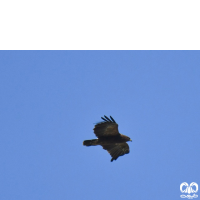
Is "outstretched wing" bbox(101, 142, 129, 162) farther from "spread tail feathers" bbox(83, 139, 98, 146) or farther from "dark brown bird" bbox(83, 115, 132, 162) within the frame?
"spread tail feathers" bbox(83, 139, 98, 146)

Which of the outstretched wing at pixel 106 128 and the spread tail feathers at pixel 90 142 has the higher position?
the outstretched wing at pixel 106 128

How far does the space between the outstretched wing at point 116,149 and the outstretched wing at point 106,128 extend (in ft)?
2.79

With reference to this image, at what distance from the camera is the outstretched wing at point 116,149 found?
12.5m

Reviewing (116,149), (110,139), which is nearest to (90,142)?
(110,139)

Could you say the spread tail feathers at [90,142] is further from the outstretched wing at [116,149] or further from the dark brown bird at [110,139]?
the outstretched wing at [116,149]

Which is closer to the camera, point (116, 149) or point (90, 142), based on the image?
point (90, 142)

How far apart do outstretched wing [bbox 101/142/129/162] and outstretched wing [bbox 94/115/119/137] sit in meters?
0.85

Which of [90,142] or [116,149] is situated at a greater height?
[116,149]

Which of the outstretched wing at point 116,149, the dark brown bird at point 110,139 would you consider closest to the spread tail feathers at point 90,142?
the dark brown bird at point 110,139

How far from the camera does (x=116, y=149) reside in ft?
41.3

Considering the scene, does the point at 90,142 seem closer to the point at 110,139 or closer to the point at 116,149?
the point at 110,139

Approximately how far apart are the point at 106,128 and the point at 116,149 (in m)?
1.39

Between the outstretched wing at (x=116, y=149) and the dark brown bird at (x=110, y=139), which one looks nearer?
the dark brown bird at (x=110, y=139)
